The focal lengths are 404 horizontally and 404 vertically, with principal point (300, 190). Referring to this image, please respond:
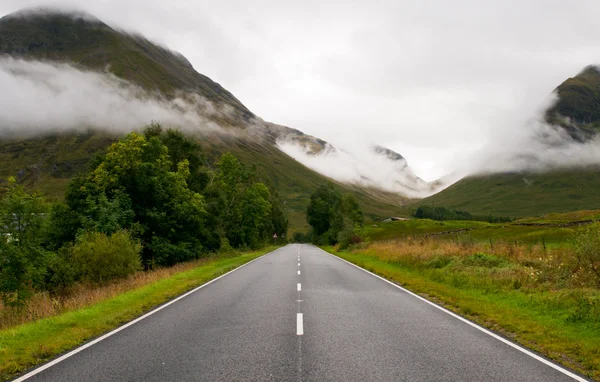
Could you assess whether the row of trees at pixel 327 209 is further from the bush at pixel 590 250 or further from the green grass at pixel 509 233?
the bush at pixel 590 250

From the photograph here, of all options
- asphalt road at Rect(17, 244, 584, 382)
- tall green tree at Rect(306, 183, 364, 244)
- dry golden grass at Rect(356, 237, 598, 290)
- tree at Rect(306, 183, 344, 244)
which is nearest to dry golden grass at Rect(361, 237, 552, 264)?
dry golden grass at Rect(356, 237, 598, 290)

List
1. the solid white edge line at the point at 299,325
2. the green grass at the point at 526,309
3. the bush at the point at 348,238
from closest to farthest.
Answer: the green grass at the point at 526,309 → the solid white edge line at the point at 299,325 → the bush at the point at 348,238

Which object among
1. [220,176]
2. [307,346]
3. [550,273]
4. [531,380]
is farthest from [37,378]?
[220,176]

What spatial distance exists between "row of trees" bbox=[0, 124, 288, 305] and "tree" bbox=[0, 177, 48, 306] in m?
0.04

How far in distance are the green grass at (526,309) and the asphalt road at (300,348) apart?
79cm

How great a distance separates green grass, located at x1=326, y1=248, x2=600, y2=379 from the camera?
7914 millimetres

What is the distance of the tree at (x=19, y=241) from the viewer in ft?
58.6

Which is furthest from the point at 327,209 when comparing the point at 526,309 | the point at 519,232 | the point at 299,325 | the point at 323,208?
the point at 299,325

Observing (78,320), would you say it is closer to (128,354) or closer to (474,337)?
(128,354)

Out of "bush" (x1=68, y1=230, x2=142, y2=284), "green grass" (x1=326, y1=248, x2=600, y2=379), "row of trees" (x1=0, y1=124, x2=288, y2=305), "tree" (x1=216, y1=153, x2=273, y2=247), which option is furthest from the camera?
"tree" (x1=216, y1=153, x2=273, y2=247)

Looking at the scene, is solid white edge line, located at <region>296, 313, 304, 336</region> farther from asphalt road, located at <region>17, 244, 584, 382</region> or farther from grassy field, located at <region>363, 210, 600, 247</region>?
grassy field, located at <region>363, 210, 600, 247</region>

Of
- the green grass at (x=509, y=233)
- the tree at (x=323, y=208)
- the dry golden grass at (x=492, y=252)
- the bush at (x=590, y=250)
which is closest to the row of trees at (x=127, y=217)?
the dry golden grass at (x=492, y=252)

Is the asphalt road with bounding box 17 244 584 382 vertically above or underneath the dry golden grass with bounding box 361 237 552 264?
underneath

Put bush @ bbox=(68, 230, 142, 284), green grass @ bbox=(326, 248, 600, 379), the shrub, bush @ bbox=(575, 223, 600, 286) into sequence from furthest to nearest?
bush @ bbox=(68, 230, 142, 284) < the shrub < bush @ bbox=(575, 223, 600, 286) < green grass @ bbox=(326, 248, 600, 379)
